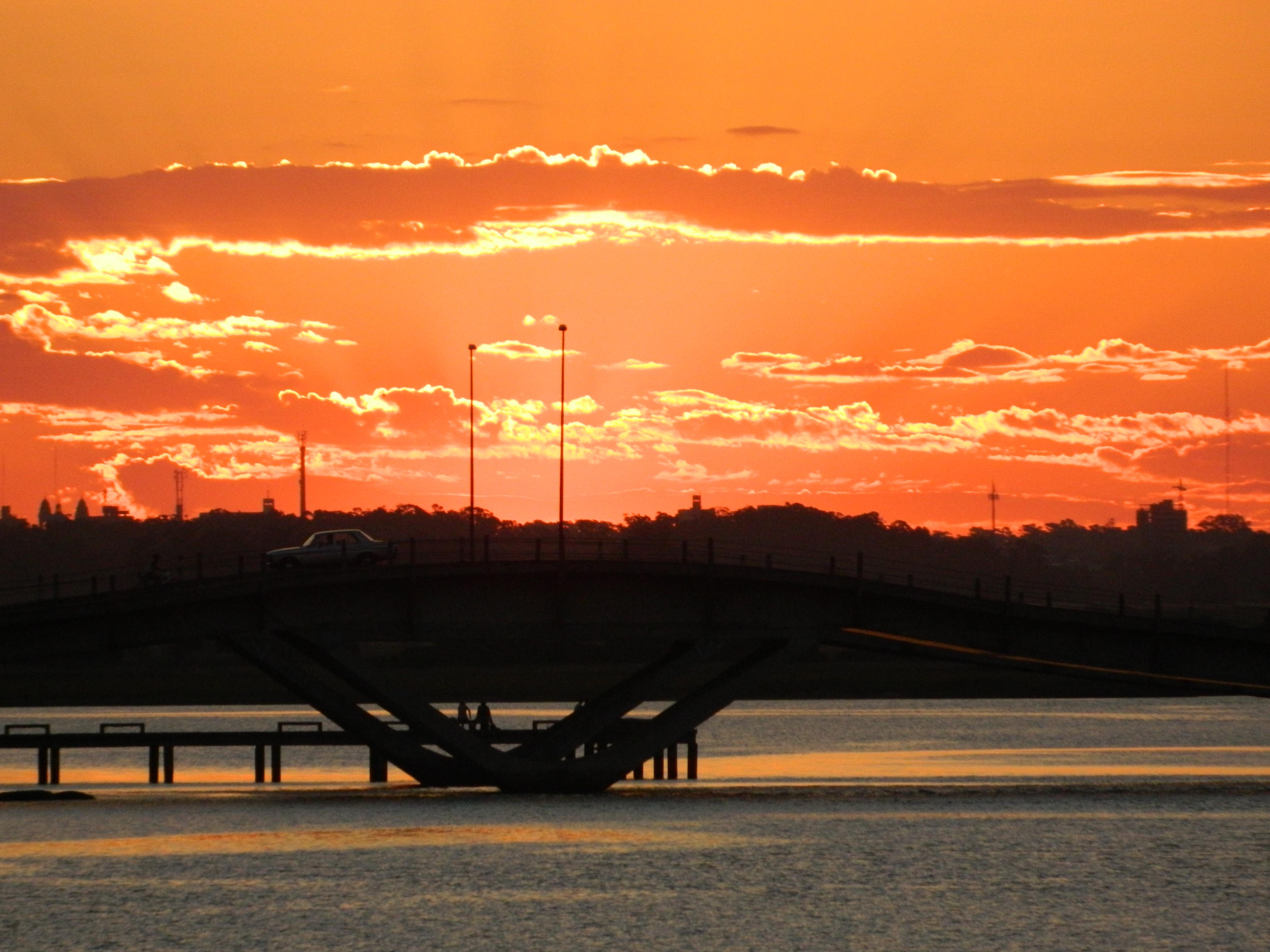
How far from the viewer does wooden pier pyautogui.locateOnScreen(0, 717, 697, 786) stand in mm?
81375

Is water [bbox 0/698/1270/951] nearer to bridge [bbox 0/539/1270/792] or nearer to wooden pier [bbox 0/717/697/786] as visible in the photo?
wooden pier [bbox 0/717/697/786]

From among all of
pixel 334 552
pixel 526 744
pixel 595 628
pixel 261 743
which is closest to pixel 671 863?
pixel 595 628

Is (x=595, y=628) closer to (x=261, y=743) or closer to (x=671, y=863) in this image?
(x=671, y=863)

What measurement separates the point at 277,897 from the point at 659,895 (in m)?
10.5

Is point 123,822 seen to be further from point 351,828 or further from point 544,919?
point 544,919

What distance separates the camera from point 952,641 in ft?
247

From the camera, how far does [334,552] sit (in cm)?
8169

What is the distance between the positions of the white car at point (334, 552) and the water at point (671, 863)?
946 cm

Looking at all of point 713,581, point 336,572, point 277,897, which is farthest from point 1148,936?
point 336,572

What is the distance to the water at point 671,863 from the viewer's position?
165 ft

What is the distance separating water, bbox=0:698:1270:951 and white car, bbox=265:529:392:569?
946 cm

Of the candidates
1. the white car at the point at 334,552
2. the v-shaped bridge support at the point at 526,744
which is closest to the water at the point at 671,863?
the v-shaped bridge support at the point at 526,744

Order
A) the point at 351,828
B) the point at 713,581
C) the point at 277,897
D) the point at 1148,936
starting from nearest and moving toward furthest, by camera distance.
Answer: the point at 1148,936
the point at 277,897
the point at 351,828
the point at 713,581

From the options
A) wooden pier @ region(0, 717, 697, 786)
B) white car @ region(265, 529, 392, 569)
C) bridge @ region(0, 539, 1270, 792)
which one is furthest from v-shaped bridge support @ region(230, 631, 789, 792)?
white car @ region(265, 529, 392, 569)
